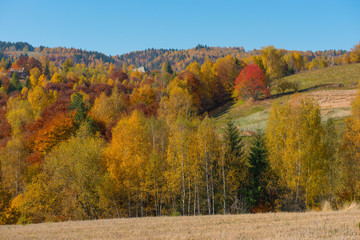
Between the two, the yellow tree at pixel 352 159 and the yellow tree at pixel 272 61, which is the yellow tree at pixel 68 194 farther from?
the yellow tree at pixel 272 61

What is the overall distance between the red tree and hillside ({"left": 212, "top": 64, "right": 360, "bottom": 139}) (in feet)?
9.11

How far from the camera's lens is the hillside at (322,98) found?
169 ft

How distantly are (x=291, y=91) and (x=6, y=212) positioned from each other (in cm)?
6882

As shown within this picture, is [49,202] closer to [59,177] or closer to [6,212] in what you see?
[59,177]

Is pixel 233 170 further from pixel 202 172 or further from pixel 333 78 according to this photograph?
pixel 333 78

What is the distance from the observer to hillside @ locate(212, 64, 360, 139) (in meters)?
51.4

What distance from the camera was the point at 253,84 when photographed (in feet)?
248

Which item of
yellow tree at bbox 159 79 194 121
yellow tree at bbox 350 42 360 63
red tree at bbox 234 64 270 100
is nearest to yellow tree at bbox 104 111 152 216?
yellow tree at bbox 159 79 194 121

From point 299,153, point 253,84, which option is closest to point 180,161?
point 299,153

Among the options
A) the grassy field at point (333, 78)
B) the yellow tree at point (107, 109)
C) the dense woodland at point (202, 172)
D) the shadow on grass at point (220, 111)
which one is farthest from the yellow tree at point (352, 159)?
the grassy field at point (333, 78)

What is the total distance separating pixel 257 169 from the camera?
3316 cm

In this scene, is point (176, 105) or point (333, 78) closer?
point (176, 105)

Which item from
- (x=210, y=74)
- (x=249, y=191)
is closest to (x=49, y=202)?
(x=249, y=191)

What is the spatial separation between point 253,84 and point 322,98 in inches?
722
